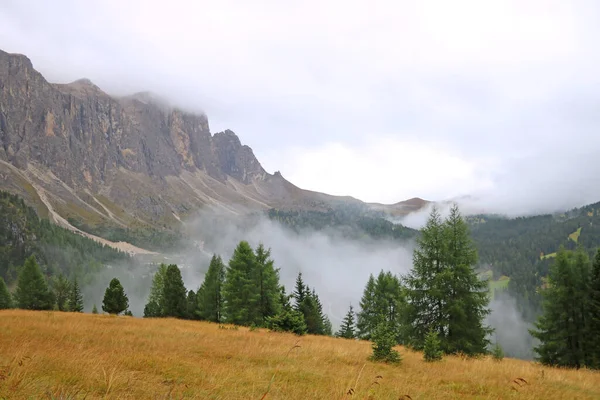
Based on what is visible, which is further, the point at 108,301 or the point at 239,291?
the point at 108,301

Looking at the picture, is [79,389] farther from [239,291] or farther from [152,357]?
[239,291]

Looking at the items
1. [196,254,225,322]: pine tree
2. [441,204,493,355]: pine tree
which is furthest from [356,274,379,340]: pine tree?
[441,204,493,355]: pine tree

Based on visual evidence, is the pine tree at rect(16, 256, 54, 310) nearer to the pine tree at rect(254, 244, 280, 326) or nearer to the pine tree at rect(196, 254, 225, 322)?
the pine tree at rect(196, 254, 225, 322)

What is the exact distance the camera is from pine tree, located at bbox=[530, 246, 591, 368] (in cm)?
2569

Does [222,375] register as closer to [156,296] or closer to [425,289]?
[425,289]

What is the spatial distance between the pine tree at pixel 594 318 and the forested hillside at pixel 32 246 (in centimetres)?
17803

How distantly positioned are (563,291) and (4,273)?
188380 millimetres

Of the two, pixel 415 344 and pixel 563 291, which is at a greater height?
pixel 563 291

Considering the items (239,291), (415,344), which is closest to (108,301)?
(239,291)

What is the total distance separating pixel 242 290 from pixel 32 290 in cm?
3892

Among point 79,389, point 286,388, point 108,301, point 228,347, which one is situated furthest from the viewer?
point 108,301

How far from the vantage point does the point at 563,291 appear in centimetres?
2584

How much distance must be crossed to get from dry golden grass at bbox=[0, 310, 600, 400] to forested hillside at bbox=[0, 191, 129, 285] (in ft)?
578

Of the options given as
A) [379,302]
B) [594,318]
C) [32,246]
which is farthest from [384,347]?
[32,246]
